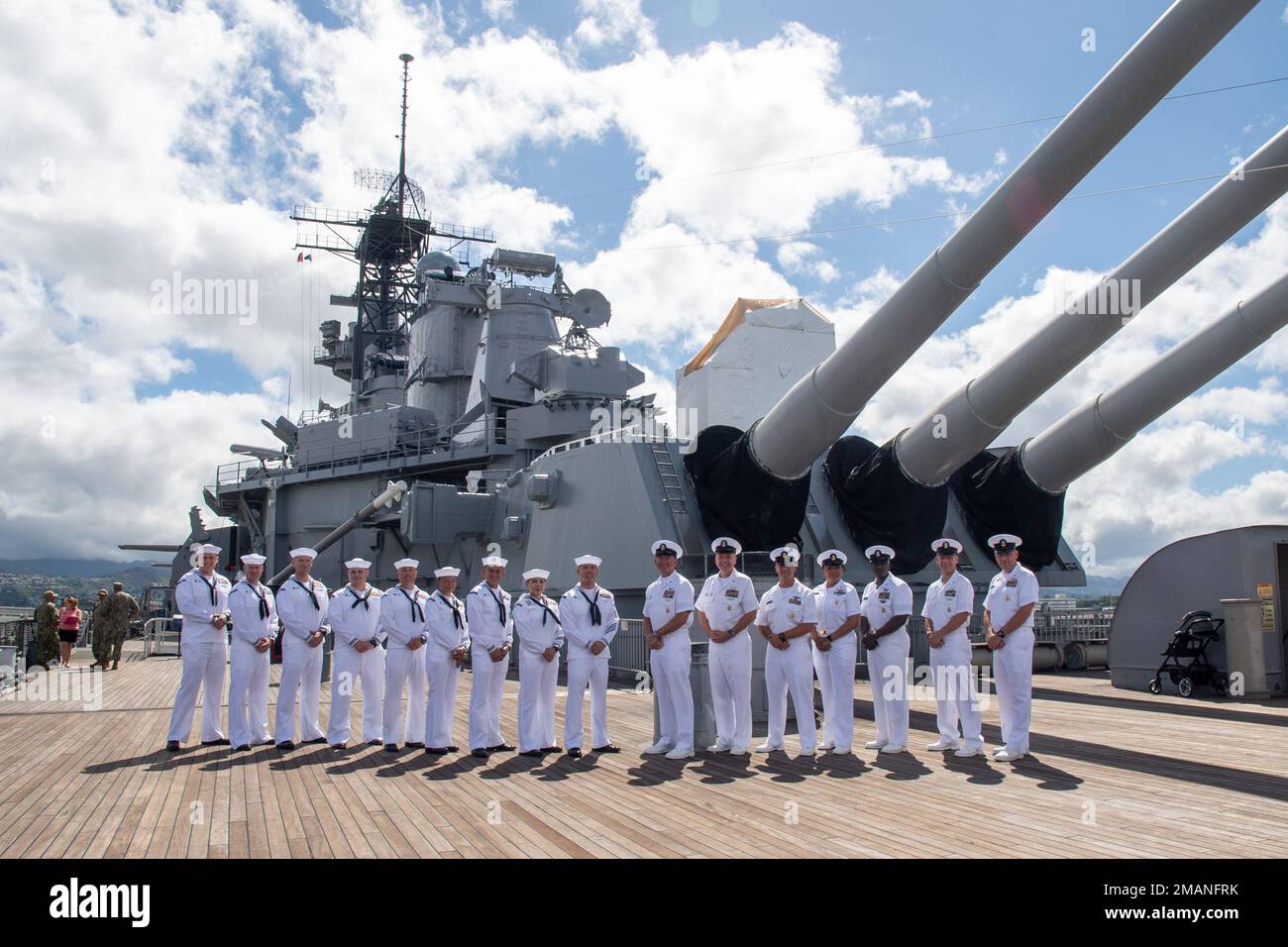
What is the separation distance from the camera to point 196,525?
2600cm

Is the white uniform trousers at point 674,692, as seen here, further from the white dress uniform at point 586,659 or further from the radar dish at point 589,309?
the radar dish at point 589,309

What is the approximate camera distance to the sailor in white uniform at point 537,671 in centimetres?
620

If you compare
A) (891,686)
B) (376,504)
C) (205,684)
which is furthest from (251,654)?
(376,504)

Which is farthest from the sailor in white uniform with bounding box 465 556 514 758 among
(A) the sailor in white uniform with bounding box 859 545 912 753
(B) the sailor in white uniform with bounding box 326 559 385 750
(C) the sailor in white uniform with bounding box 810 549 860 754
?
(A) the sailor in white uniform with bounding box 859 545 912 753

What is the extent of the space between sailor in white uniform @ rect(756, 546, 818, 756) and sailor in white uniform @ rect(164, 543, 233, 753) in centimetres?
348

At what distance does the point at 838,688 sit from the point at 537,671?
1.84m

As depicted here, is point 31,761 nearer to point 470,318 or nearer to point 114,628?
point 114,628

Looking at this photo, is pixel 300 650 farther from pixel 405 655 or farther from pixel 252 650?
pixel 405 655

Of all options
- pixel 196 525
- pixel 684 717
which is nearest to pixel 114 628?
pixel 684 717

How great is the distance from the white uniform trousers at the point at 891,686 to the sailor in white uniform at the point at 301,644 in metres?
3.58

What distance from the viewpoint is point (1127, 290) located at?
25.3ft

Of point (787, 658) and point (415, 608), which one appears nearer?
point (787, 658)

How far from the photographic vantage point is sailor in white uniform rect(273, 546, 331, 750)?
21.8 ft

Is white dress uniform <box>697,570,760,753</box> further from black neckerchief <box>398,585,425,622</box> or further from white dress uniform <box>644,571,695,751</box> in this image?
black neckerchief <box>398,585,425,622</box>
